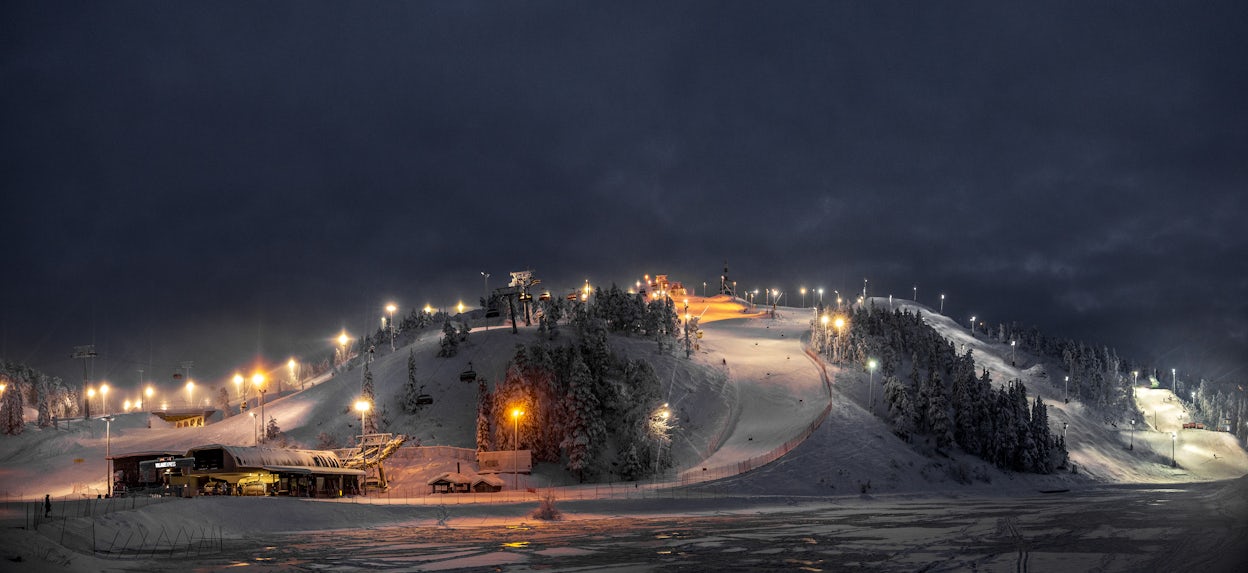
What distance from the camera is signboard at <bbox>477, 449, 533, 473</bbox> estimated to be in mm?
65125

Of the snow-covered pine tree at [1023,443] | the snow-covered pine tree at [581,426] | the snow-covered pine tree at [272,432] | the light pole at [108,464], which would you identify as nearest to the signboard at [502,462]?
the snow-covered pine tree at [581,426]

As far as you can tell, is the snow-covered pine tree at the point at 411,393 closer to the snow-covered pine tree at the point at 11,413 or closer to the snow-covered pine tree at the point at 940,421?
the snow-covered pine tree at the point at 11,413

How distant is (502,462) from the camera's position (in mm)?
65312

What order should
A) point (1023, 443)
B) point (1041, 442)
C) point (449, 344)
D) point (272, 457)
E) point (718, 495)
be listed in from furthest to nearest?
1. point (449, 344)
2. point (1041, 442)
3. point (1023, 443)
4. point (718, 495)
5. point (272, 457)

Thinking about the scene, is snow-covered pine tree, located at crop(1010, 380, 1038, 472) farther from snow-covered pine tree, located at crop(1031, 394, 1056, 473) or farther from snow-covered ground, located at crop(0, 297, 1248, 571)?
snow-covered ground, located at crop(0, 297, 1248, 571)

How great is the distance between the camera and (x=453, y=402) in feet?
272

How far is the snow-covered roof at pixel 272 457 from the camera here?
52.5 meters

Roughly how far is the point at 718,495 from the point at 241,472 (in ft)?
104

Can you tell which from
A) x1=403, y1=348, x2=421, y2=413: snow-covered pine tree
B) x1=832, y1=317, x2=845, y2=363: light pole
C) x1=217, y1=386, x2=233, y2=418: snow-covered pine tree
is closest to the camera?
x1=403, y1=348, x2=421, y2=413: snow-covered pine tree

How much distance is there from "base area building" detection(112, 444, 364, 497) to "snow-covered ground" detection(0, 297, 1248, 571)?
5.66 meters

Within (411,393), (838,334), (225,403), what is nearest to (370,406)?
(411,393)

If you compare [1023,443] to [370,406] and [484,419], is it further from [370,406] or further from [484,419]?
[370,406]

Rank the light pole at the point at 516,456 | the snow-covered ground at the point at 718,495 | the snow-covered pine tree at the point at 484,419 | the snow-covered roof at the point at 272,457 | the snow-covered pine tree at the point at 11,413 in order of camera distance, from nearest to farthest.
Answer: the snow-covered ground at the point at 718,495 < the snow-covered roof at the point at 272,457 < the light pole at the point at 516,456 < the snow-covered pine tree at the point at 484,419 < the snow-covered pine tree at the point at 11,413

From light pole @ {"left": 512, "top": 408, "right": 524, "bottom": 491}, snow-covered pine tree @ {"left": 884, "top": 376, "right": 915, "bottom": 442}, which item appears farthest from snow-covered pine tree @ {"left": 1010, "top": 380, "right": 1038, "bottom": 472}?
light pole @ {"left": 512, "top": 408, "right": 524, "bottom": 491}
